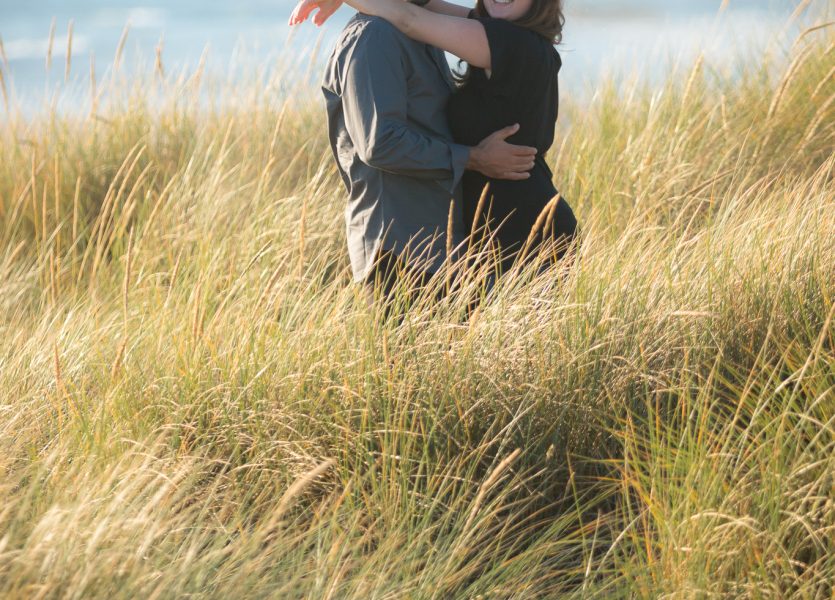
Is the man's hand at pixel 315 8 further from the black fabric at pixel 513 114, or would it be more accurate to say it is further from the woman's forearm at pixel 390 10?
the black fabric at pixel 513 114

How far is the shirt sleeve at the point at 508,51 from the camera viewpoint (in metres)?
2.91

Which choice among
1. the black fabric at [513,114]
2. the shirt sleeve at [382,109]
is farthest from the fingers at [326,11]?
the black fabric at [513,114]

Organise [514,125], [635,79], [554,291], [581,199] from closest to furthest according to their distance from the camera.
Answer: [554,291] → [514,125] → [581,199] → [635,79]

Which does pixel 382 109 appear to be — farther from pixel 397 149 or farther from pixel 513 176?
pixel 513 176

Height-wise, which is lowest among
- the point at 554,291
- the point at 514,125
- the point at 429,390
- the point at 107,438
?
the point at 107,438

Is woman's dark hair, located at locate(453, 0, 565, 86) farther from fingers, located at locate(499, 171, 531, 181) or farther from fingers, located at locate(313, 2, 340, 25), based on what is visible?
fingers, located at locate(313, 2, 340, 25)

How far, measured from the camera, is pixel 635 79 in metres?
5.56

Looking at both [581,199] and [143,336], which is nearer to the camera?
[143,336]

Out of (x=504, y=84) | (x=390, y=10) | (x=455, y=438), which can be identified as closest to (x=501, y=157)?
(x=504, y=84)

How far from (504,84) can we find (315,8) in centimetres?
69

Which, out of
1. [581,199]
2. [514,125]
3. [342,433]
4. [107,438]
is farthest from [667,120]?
[107,438]

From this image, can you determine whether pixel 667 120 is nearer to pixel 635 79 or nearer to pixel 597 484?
pixel 635 79

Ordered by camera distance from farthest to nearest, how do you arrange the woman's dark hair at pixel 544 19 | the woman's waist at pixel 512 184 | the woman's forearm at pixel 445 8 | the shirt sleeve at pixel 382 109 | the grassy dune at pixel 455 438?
the woman's forearm at pixel 445 8
the woman's waist at pixel 512 184
the woman's dark hair at pixel 544 19
the shirt sleeve at pixel 382 109
the grassy dune at pixel 455 438

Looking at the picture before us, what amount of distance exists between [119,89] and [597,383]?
4.05m
